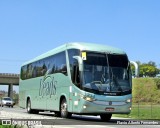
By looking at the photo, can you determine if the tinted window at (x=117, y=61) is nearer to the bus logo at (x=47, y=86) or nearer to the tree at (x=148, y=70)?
the bus logo at (x=47, y=86)

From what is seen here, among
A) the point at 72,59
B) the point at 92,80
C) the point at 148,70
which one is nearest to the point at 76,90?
the point at 92,80

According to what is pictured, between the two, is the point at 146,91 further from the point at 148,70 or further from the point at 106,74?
the point at 148,70

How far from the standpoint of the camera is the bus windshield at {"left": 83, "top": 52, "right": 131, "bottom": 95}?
2086cm

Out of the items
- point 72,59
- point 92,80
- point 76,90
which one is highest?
point 72,59

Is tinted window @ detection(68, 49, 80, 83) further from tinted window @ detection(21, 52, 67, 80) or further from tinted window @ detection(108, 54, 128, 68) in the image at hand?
tinted window @ detection(108, 54, 128, 68)

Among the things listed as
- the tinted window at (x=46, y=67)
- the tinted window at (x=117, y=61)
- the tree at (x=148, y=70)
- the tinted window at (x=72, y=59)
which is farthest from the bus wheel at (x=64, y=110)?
the tree at (x=148, y=70)

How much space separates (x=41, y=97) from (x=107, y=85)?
8.19m

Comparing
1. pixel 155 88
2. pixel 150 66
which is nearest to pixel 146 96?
pixel 155 88

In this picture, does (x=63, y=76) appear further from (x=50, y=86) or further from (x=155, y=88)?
(x=155, y=88)

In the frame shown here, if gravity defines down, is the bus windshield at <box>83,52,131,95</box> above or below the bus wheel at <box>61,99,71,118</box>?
above

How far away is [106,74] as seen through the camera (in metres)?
21.1

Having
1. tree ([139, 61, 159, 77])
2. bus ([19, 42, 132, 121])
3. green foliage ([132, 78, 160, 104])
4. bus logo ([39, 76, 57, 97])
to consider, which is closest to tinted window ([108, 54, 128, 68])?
bus ([19, 42, 132, 121])

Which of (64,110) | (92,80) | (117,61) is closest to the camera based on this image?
(92,80)

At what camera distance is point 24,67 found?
3425cm
